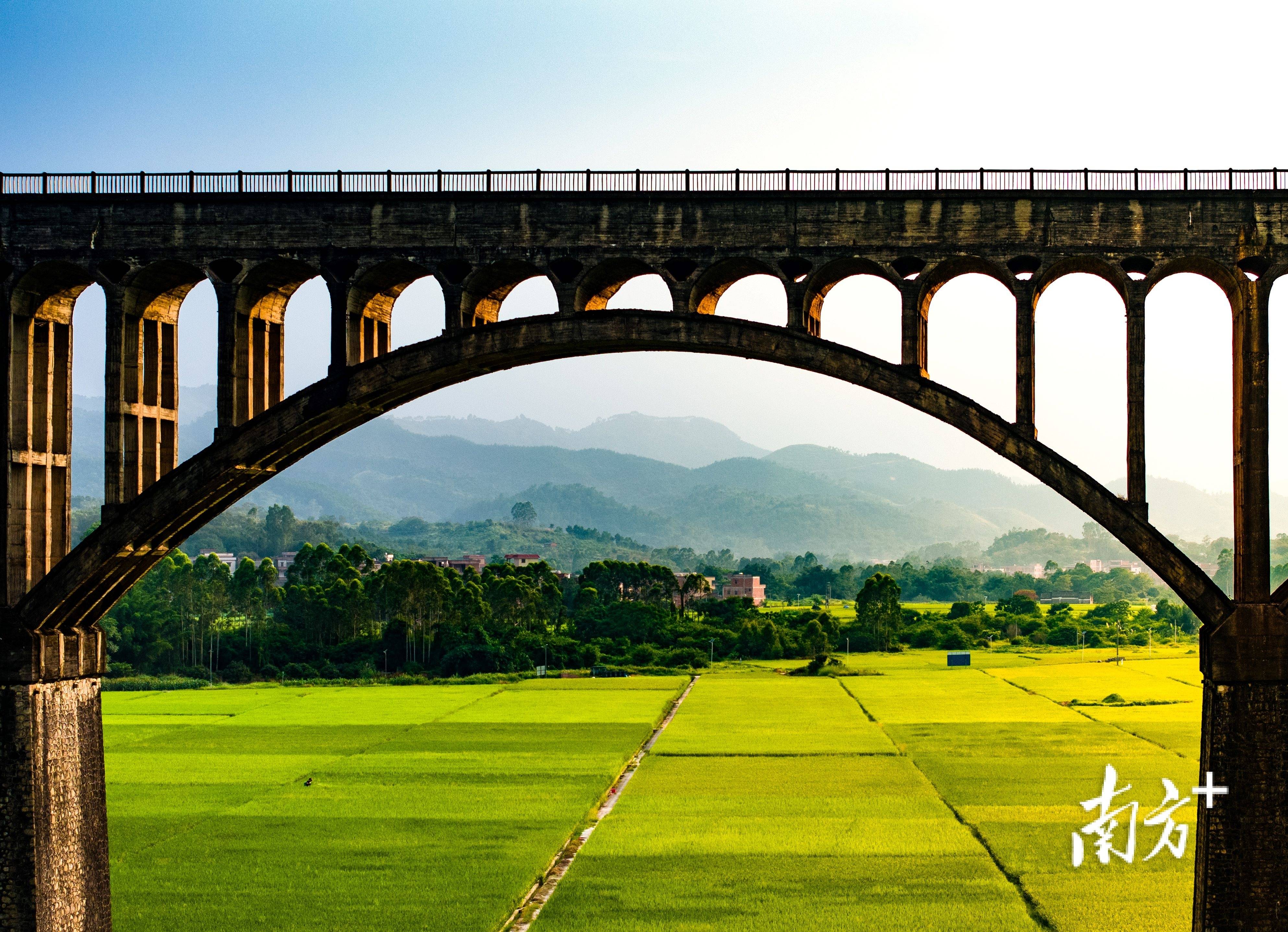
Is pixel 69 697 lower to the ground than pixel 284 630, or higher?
higher

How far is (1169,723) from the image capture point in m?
86.6

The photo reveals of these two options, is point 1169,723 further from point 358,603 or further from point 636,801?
point 358,603

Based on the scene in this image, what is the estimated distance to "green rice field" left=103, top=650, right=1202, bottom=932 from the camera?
4447 centimetres

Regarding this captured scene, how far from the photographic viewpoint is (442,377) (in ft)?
108

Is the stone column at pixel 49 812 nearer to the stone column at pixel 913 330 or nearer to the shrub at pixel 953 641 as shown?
the stone column at pixel 913 330

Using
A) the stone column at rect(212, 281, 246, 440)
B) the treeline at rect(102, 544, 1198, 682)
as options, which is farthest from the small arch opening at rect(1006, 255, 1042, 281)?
the treeline at rect(102, 544, 1198, 682)

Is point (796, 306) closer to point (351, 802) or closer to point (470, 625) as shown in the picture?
point (351, 802)

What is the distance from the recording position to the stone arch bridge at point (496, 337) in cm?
2900

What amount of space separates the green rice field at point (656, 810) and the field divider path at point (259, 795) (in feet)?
0.82

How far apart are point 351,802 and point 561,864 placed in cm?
1586

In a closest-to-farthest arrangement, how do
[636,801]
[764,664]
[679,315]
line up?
1. [679,315]
2. [636,801]
3. [764,664]

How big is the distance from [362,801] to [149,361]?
35.4 meters

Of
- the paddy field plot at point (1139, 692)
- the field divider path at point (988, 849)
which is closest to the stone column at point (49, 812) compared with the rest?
the field divider path at point (988, 849)

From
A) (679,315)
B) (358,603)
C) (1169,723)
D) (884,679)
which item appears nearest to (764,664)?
(884,679)
